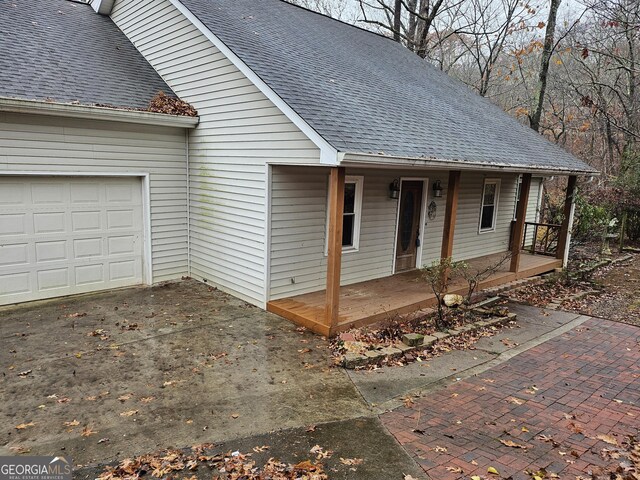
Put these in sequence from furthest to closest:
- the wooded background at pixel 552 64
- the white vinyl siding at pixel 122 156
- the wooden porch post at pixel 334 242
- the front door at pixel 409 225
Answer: the wooded background at pixel 552 64 < the front door at pixel 409 225 < the white vinyl siding at pixel 122 156 < the wooden porch post at pixel 334 242

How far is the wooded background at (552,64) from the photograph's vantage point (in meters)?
15.2

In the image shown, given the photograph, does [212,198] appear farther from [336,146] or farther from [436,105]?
[436,105]

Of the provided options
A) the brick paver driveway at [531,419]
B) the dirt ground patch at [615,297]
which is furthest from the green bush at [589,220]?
the brick paver driveway at [531,419]

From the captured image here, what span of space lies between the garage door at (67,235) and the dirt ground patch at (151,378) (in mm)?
493

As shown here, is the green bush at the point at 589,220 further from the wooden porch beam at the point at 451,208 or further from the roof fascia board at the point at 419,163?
the wooden porch beam at the point at 451,208

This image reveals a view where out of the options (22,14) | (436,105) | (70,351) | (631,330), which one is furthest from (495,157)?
(22,14)

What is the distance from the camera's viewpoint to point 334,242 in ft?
20.3

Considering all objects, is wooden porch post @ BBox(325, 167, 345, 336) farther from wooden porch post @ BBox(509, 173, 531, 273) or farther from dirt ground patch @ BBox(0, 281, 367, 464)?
wooden porch post @ BBox(509, 173, 531, 273)

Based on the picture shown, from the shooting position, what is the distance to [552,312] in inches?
328

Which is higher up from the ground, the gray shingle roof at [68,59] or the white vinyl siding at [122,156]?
the gray shingle roof at [68,59]

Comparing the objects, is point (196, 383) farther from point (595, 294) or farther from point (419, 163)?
point (595, 294)

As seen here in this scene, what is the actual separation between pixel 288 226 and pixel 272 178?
846mm

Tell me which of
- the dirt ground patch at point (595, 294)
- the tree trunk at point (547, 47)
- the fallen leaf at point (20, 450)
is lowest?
the dirt ground patch at point (595, 294)

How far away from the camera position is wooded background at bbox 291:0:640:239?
49.7 feet
